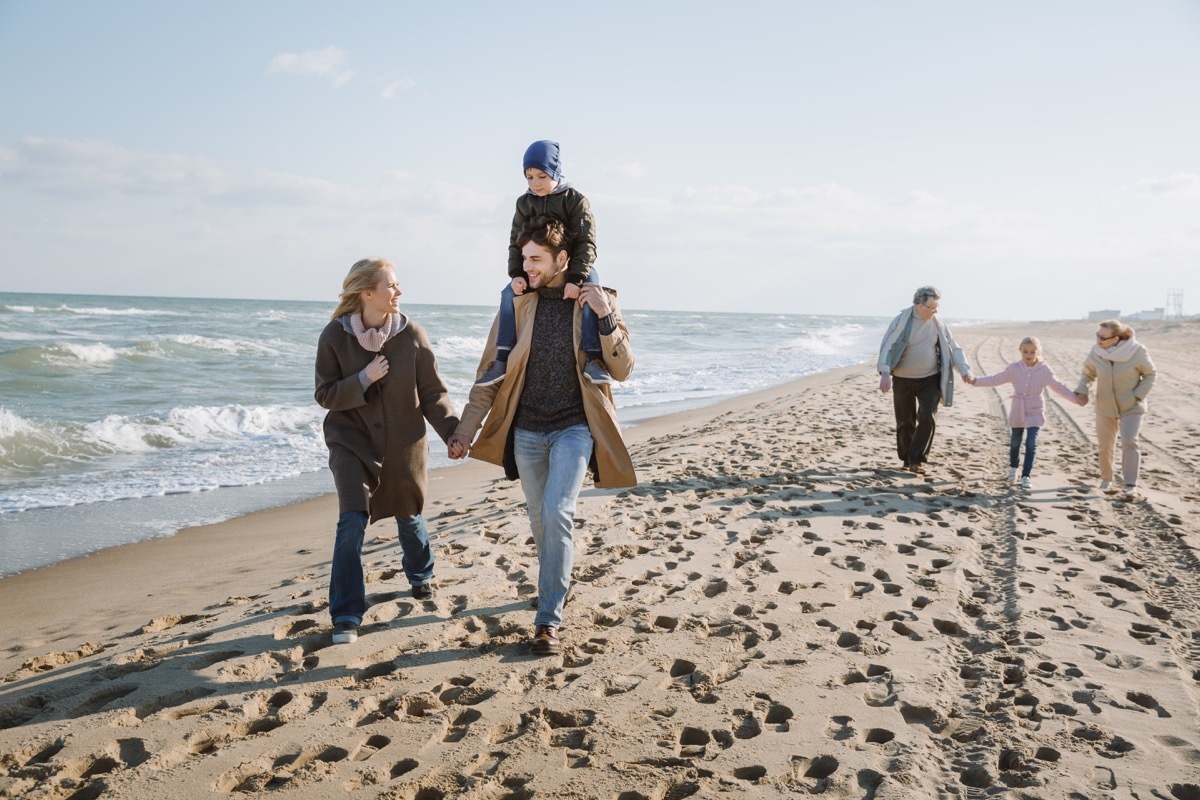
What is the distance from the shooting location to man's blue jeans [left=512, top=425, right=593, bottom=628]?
11.8 ft

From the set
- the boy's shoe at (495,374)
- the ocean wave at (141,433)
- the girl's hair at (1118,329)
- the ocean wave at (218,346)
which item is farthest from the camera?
the ocean wave at (218,346)

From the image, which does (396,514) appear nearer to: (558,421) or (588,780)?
(558,421)

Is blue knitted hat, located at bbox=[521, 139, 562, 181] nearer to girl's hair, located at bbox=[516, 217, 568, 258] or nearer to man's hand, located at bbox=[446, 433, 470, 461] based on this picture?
girl's hair, located at bbox=[516, 217, 568, 258]

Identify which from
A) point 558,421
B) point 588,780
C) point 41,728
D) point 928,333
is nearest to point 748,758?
point 588,780

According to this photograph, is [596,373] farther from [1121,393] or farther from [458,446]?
[1121,393]

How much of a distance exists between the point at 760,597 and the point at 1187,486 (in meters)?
5.38

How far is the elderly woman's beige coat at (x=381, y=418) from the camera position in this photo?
376 centimetres

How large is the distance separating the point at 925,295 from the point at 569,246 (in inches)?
216

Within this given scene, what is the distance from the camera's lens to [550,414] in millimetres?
3676

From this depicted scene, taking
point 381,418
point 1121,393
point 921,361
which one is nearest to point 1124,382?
point 1121,393

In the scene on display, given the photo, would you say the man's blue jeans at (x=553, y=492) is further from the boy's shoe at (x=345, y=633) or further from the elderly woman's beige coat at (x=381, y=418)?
the boy's shoe at (x=345, y=633)

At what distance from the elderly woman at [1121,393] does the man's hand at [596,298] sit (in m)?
5.56

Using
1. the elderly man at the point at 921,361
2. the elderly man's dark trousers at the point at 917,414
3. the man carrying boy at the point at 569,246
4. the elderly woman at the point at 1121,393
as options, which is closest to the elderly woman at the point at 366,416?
the man carrying boy at the point at 569,246

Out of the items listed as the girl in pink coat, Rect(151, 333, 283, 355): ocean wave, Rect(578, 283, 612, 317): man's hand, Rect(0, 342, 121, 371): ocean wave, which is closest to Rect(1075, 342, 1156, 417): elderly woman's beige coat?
the girl in pink coat
